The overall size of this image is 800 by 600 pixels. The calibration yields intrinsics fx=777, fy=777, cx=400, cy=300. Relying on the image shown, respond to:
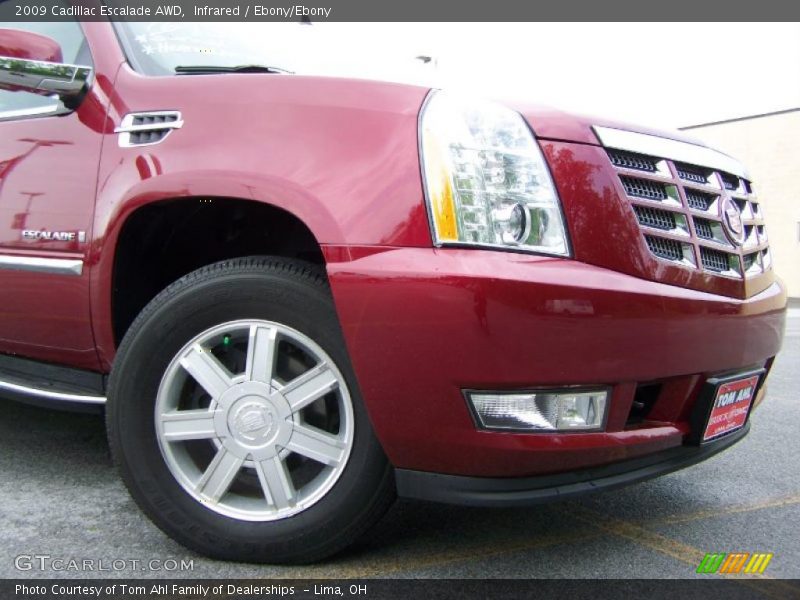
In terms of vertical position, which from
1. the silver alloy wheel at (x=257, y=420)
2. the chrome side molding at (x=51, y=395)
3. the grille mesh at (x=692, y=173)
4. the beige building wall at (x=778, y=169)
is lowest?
the beige building wall at (x=778, y=169)

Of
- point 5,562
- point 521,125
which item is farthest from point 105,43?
point 5,562

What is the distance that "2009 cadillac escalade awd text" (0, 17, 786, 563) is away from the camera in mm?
1979

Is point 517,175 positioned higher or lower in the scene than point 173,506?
higher

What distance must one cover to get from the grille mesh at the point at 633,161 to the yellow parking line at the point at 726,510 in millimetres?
1262

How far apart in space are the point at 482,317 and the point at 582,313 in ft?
0.84

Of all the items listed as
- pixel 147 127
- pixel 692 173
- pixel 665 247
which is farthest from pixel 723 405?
pixel 147 127

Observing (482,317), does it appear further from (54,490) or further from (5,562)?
(54,490)

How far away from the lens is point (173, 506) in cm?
228

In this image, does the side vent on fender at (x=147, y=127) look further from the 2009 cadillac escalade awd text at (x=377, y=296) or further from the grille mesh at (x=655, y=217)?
the grille mesh at (x=655, y=217)

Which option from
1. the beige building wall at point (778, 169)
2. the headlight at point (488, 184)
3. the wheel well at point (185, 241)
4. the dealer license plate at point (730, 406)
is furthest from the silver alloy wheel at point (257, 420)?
the beige building wall at point (778, 169)

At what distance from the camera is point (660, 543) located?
2.51m

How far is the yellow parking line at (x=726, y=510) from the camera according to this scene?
107 inches

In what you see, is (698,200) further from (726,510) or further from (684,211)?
(726,510)

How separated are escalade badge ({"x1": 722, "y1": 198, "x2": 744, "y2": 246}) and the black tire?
1.21 metres
